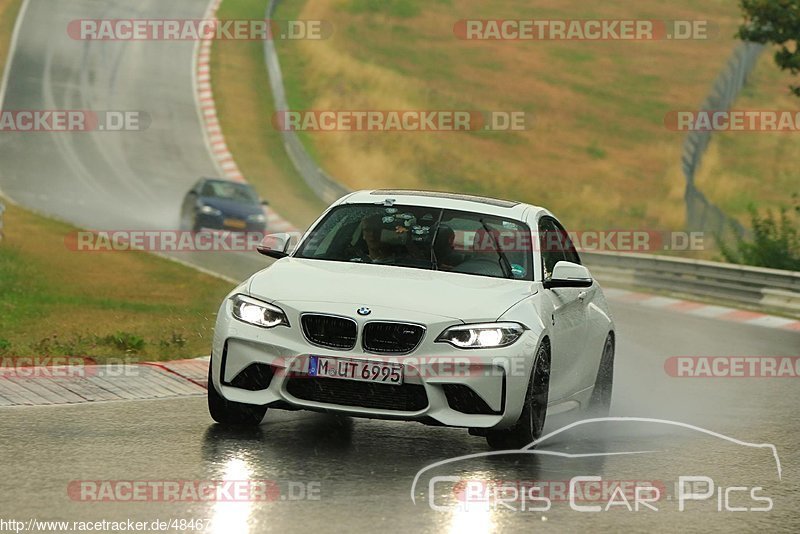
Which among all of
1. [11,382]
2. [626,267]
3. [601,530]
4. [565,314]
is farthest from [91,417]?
[626,267]

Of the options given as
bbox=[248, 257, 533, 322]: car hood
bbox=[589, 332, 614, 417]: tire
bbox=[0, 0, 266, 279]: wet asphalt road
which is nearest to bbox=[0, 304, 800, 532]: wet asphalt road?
bbox=[589, 332, 614, 417]: tire

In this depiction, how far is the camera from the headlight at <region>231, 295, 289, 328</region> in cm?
913

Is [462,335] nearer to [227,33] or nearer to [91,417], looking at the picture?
[91,417]

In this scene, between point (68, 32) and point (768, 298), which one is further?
point (68, 32)

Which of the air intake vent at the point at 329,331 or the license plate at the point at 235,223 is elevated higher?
the air intake vent at the point at 329,331

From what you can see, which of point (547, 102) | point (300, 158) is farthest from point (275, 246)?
point (547, 102)

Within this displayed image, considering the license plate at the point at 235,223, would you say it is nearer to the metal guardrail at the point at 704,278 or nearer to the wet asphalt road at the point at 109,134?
the wet asphalt road at the point at 109,134

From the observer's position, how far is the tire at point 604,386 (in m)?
11.4

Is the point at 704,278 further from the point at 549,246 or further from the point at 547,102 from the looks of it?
the point at 547,102

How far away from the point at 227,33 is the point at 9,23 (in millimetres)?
8057

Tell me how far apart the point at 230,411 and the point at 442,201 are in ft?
7.12

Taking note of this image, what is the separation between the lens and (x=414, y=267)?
395 inches

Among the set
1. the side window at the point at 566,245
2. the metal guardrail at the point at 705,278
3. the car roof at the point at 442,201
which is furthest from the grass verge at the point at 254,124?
the car roof at the point at 442,201

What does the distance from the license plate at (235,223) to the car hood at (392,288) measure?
20734 millimetres
